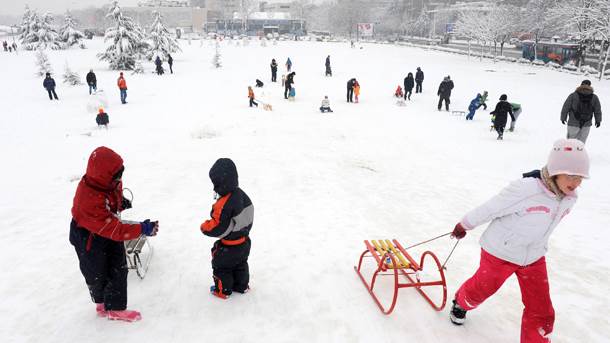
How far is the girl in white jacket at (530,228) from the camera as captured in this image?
2.91 metres

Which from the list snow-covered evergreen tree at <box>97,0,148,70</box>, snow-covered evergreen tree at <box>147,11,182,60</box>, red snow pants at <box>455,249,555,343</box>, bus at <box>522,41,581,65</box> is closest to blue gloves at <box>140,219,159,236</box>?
red snow pants at <box>455,249,555,343</box>

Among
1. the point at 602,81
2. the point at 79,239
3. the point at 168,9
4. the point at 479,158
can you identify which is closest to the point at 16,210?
the point at 79,239

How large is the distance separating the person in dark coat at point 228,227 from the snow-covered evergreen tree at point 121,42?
1227 inches

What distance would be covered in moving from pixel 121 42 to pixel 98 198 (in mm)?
32102

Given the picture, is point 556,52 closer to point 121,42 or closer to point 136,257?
point 121,42

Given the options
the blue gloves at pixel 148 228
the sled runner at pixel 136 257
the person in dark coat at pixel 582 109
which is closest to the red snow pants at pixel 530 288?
the blue gloves at pixel 148 228

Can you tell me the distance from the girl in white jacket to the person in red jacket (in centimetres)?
330

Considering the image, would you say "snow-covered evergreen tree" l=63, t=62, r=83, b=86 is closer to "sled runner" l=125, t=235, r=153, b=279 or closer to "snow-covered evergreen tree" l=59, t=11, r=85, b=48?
"sled runner" l=125, t=235, r=153, b=279

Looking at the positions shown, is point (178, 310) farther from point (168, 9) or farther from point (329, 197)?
point (168, 9)

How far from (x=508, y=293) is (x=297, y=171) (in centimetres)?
549

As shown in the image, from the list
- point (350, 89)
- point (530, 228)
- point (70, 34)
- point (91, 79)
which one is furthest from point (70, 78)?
point (70, 34)

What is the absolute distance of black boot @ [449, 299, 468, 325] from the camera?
390 cm

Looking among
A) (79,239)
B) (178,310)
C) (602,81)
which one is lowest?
(178,310)

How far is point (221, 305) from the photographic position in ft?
14.0
